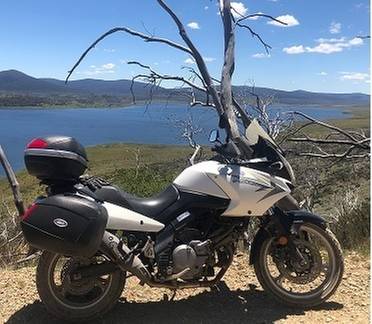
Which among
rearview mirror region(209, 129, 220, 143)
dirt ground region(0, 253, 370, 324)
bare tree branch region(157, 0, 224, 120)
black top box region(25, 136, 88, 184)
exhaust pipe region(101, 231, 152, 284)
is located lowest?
dirt ground region(0, 253, 370, 324)

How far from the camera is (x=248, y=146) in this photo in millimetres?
4332

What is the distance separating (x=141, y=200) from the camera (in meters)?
4.21

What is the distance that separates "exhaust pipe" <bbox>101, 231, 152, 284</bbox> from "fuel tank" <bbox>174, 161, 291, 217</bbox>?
653 millimetres

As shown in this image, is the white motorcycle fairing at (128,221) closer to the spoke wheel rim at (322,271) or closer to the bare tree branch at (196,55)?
the spoke wheel rim at (322,271)

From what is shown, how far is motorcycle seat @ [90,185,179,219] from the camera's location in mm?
4070

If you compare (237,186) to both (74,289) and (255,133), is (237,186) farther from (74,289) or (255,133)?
(74,289)

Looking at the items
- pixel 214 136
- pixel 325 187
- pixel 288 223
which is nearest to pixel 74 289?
pixel 214 136

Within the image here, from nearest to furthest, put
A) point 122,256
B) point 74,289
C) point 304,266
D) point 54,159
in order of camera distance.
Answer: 1. point 54,159
2. point 122,256
3. point 74,289
4. point 304,266

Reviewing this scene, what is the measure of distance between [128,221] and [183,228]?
440 millimetres

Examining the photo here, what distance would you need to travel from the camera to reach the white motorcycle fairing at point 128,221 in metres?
3.95

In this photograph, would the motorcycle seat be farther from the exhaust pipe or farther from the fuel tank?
the exhaust pipe

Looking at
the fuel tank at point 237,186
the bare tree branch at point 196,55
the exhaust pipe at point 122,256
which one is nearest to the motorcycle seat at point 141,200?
the fuel tank at point 237,186

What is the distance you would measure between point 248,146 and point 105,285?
1524mm

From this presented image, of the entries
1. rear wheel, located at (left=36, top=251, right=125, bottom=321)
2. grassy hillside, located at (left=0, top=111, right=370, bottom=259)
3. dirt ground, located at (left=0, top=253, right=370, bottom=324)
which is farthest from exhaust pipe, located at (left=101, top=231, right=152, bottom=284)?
grassy hillside, located at (left=0, top=111, right=370, bottom=259)
